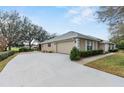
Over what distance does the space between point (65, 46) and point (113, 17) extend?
8.67m

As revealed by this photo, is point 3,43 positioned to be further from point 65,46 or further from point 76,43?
point 76,43

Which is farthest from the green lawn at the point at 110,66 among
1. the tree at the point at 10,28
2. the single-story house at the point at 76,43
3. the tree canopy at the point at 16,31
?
the tree at the point at 10,28

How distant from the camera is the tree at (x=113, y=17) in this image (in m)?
10.6

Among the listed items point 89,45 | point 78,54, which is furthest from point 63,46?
point 78,54

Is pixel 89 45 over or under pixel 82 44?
under

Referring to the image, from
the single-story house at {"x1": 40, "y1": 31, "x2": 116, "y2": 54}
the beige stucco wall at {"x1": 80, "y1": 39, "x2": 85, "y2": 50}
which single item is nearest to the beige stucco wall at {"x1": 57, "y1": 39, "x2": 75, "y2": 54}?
the single-story house at {"x1": 40, "y1": 31, "x2": 116, "y2": 54}

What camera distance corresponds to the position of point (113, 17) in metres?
11.2

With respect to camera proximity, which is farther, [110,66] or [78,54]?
[78,54]
